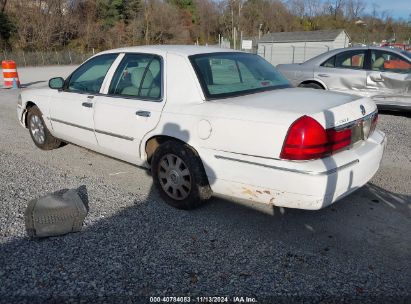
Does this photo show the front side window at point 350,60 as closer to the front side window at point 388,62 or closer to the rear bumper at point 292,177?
the front side window at point 388,62

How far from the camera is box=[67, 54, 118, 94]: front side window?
443 cm

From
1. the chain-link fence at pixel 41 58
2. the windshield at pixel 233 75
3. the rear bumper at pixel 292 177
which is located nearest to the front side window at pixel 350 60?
the windshield at pixel 233 75

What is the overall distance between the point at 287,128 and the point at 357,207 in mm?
1475

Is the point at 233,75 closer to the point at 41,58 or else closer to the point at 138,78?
the point at 138,78

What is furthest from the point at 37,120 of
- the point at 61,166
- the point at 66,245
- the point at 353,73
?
the point at 353,73

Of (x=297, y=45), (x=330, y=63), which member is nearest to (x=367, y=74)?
(x=330, y=63)

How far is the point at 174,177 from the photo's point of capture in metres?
3.69

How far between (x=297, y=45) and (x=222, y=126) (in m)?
32.8

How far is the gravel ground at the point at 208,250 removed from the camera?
2.57m

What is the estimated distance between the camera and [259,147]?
2.99 meters

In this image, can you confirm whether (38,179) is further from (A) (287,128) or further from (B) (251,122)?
→ (A) (287,128)

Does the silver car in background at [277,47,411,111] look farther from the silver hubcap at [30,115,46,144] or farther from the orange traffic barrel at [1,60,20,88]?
the orange traffic barrel at [1,60,20,88]

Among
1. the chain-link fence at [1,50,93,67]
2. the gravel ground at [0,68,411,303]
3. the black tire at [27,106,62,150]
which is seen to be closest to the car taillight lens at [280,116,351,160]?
the gravel ground at [0,68,411,303]

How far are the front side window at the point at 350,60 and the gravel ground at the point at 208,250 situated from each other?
4.39 meters
